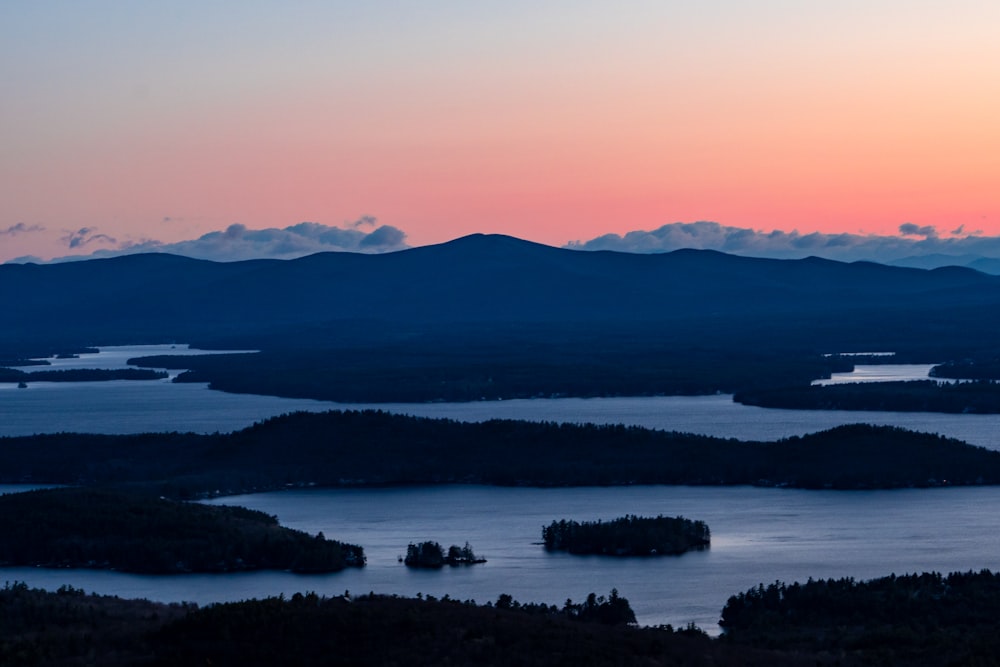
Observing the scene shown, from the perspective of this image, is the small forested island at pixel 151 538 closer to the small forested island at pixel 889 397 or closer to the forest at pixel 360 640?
the forest at pixel 360 640

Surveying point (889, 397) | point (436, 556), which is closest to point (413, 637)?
point (436, 556)

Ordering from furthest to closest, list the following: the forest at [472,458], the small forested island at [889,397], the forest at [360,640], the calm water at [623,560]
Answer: the small forested island at [889,397]
the forest at [472,458]
the calm water at [623,560]
the forest at [360,640]

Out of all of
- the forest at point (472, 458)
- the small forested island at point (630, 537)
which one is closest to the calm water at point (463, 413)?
the forest at point (472, 458)

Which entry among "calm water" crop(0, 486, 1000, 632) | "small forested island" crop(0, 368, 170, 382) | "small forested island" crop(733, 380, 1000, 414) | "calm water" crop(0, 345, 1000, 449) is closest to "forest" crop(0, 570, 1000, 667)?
"calm water" crop(0, 486, 1000, 632)

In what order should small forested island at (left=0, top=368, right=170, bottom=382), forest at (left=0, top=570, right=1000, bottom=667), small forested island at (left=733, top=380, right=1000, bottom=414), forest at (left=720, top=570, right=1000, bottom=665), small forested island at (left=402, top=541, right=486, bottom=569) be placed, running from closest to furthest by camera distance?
forest at (left=0, top=570, right=1000, bottom=667), forest at (left=720, top=570, right=1000, bottom=665), small forested island at (left=402, top=541, right=486, bottom=569), small forested island at (left=733, top=380, right=1000, bottom=414), small forested island at (left=0, top=368, right=170, bottom=382)

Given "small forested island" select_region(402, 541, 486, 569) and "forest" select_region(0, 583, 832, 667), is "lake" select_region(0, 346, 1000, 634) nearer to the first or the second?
"small forested island" select_region(402, 541, 486, 569)

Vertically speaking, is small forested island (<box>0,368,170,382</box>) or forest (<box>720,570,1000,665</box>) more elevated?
small forested island (<box>0,368,170,382</box>)

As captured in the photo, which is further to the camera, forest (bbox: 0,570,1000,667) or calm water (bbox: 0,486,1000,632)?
Answer: calm water (bbox: 0,486,1000,632)
